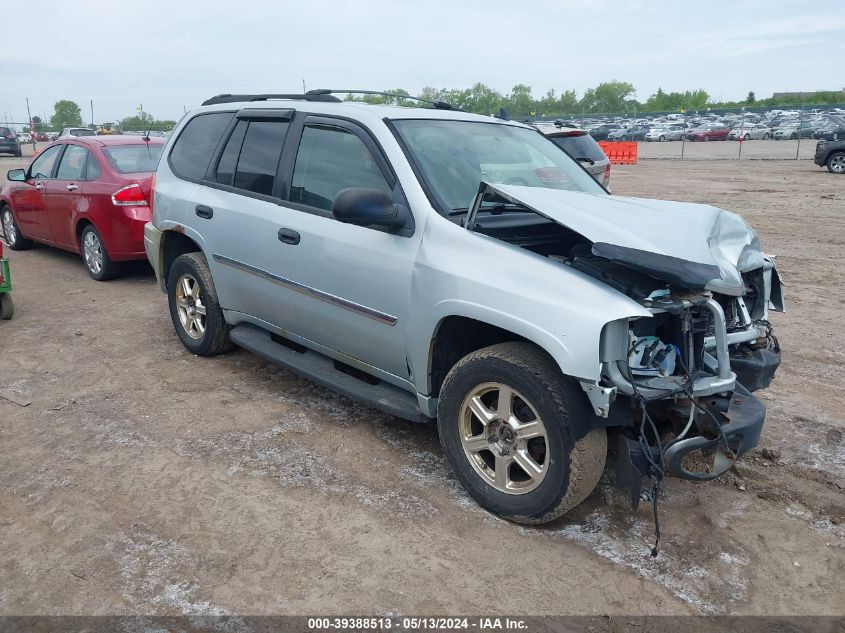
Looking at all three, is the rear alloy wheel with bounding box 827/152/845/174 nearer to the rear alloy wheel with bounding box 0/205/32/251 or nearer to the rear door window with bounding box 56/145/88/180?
the rear door window with bounding box 56/145/88/180

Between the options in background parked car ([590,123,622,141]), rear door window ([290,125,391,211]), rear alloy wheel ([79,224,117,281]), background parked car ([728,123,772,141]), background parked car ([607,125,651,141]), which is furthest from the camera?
background parked car ([607,125,651,141])

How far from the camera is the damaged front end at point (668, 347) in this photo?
2.92 meters

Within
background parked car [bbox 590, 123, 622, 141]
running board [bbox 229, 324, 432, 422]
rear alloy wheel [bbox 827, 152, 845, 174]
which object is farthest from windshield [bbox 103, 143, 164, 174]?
background parked car [bbox 590, 123, 622, 141]

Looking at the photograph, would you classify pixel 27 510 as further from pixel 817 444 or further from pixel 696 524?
pixel 817 444

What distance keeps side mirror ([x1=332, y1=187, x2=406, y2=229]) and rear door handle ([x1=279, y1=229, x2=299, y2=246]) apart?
755 millimetres

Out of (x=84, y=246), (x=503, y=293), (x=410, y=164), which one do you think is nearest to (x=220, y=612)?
(x=503, y=293)

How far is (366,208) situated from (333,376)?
1.23 m

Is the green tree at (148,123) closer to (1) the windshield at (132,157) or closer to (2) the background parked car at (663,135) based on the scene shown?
(2) the background parked car at (663,135)

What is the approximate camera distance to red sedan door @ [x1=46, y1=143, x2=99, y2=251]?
8164mm

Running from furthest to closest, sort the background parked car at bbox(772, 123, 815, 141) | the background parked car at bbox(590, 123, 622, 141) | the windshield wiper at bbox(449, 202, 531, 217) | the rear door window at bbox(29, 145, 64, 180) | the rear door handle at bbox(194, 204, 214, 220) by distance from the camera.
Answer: the background parked car at bbox(590, 123, 622, 141) < the background parked car at bbox(772, 123, 815, 141) < the rear door window at bbox(29, 145, 64, 180) < the rear door handle at bbox(194, 204, 214, 220) < the windshield wiper at bbox(449, 202, 531, 217)

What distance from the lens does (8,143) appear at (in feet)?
117

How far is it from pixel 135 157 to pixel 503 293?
6604 millimetres

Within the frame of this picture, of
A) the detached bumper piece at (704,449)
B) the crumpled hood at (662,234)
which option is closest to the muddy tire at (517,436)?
the detached bumper piece at (704,449)

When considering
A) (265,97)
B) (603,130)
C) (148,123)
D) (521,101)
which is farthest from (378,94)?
(521,101)
